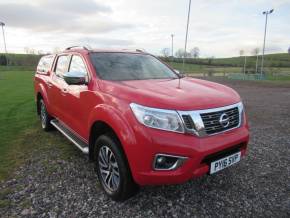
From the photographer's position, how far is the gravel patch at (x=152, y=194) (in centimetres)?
328

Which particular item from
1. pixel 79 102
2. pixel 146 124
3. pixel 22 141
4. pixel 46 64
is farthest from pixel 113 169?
pixel 46 64

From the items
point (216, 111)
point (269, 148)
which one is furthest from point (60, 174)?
point (269, 148)

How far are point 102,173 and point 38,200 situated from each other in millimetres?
863

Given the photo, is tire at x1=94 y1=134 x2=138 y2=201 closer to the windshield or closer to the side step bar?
the side step bar

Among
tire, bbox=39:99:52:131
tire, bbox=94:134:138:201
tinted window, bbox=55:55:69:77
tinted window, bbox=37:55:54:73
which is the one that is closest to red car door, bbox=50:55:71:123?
tinted window, bbox=55:55:69:77

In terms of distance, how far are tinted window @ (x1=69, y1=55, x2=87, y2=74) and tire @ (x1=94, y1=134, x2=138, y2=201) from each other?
4.03 feet

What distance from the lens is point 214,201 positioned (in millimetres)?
3480

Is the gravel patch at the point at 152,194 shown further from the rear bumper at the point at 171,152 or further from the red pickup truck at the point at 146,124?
the rear bumper at the point at 171,152

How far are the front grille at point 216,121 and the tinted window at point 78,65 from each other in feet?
6.51

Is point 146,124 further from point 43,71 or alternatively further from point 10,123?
point 10,123

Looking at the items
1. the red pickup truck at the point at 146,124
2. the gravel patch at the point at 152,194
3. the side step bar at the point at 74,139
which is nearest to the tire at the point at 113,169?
the red pickup truck at the point at 146,124

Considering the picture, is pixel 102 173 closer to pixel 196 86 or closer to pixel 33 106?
pixel 196 86

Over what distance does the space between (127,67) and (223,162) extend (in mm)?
2051

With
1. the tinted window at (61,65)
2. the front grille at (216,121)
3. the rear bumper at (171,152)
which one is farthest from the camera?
the tinted window at (61,65)
